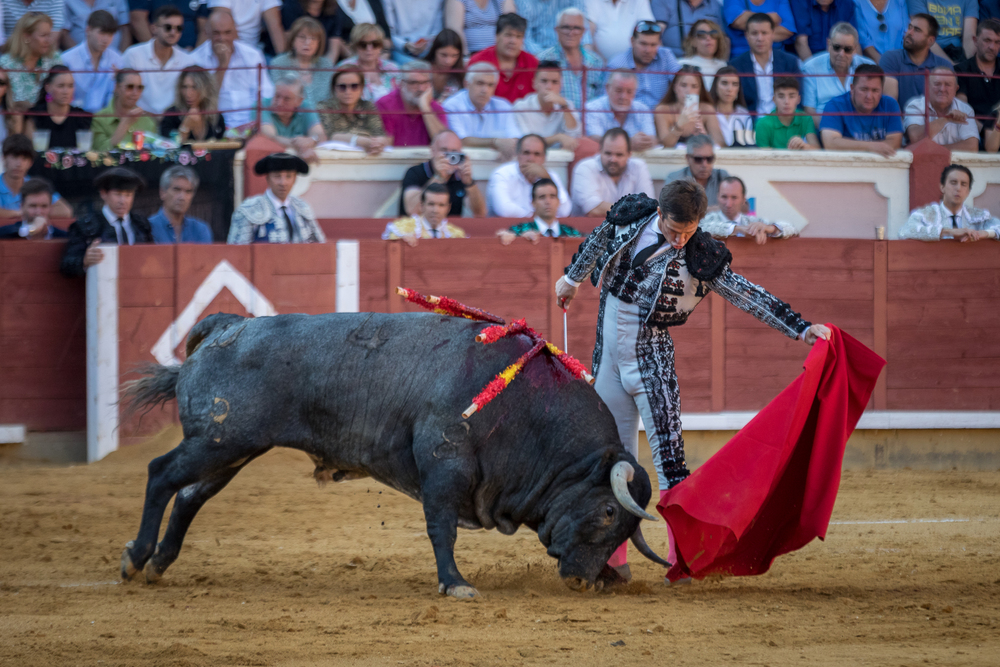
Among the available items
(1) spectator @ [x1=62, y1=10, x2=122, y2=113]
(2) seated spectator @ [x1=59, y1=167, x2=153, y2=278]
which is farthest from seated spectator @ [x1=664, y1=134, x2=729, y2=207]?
(1) spectator @ [x1=62, y1=10, x2=122, y2=113]

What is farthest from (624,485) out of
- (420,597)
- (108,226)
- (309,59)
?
(309,59)

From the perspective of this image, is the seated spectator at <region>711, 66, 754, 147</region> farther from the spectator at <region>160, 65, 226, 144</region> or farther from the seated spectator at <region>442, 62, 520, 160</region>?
the spectator at <region>160, 65, 226, 144</region>

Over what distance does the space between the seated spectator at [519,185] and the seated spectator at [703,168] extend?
84 centimetres

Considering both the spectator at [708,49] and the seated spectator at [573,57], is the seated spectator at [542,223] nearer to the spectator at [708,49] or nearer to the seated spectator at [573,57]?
the seated spectator at [573,57]

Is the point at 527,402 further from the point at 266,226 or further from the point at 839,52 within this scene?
the point at 839,52

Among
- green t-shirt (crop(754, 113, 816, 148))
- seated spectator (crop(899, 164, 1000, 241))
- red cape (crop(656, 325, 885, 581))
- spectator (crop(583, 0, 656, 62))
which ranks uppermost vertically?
spectator (crop(583, 0, 656, 62))

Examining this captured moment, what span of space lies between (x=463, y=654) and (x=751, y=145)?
6015 mm

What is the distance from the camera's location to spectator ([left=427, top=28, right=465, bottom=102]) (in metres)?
7.86

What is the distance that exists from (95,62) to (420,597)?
5.28m

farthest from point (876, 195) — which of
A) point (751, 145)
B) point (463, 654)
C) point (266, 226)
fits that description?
point (463, 654)

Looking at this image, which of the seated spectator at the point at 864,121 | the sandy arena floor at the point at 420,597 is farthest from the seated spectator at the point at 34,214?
the seated spectator at the point at 864,121

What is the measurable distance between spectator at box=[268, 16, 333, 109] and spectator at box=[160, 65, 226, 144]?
0.54 meters

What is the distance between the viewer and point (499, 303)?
7.01 metres

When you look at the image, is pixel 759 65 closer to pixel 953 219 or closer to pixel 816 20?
pixel 816 20
